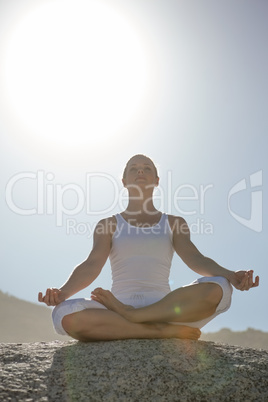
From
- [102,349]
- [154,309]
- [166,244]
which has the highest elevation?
[166,244]

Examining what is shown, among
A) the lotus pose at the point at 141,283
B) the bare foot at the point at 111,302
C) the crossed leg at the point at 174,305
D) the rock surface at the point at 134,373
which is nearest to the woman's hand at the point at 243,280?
the lotus pose at the point at 141,283

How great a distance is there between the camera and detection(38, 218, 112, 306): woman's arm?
14.5 ft

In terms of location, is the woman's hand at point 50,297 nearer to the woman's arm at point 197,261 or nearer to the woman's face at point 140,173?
the woman's arm at point 197,261

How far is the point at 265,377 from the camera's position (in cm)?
404

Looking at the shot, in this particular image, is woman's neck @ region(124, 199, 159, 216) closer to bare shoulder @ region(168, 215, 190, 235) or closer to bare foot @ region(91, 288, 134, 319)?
bare shoulder @ region(168, 215, 190, 235)

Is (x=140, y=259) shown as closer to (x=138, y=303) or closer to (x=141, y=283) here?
(x=141, y=283)

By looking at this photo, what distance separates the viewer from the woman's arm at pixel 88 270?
442 centimetres

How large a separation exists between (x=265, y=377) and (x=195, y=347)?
0.71 m

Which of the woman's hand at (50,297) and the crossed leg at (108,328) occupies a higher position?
the woman's hand at (50,297)

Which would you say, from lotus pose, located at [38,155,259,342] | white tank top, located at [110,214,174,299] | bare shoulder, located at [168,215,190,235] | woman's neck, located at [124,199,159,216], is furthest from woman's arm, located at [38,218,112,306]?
bare shoulder, located at [168,215,190,235]

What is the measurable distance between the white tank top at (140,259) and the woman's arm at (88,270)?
A: 12cm

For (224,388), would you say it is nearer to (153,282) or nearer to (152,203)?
(153,282)

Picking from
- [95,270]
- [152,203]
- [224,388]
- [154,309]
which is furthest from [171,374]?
[152,203]

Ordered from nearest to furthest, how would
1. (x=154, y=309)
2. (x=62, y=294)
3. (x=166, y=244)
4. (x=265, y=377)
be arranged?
1. (x=265, y=377)
2. (x=154, y=309)
3. (x=62, y=294)
4. (x=166, y=244)
